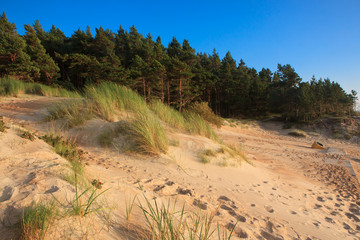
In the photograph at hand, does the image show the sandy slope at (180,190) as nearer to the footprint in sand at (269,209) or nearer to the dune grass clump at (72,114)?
the footprint in sand at (269,209)

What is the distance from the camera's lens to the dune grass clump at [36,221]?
117 cm

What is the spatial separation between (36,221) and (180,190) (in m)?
1.98

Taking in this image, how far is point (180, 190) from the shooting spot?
2.87 meters

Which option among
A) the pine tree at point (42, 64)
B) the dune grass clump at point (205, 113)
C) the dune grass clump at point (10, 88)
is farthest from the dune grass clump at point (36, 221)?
the pine tree at point (42, 64)

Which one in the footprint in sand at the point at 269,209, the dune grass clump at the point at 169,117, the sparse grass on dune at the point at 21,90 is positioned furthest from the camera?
the sparse grass on dune at the point at 21,90

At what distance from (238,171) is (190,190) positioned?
6.48 ft

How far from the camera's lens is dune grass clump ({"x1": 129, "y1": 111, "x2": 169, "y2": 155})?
408 cm

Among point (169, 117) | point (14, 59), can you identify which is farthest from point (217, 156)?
point (14, 59)

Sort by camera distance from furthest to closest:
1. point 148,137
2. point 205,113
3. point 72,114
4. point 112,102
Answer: point 205,113 → point 112,102 → point 72,114 → point 148,137

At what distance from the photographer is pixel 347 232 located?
8.41 feet

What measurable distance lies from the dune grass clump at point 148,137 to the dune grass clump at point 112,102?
1.26m

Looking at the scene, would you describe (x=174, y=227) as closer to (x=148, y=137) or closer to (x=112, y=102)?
(x=148, y=137)

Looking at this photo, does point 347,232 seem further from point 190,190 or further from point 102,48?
point 102,48

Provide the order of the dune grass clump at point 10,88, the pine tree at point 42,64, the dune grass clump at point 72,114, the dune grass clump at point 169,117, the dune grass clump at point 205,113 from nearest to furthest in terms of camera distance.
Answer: the dune grass clump at point 72,114, the dune grass clump at point 169,117, the dune grass clump at point 10,88, the dune grass clump at point 205,113, the pine tree at point 42,64
